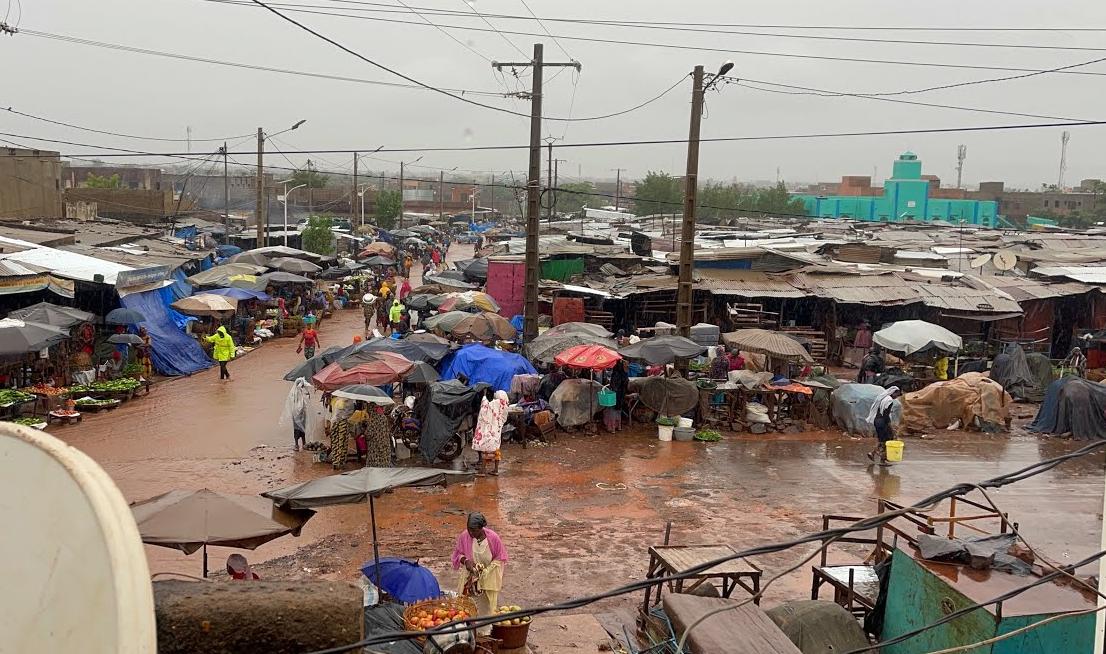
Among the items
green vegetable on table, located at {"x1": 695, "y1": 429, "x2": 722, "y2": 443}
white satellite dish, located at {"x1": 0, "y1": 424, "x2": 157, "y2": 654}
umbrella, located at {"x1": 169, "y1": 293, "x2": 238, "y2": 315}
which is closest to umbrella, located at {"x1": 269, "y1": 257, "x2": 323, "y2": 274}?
umbrella, located at {"x1": 169, "y1": 293, "x2": 238, "y2": 315}

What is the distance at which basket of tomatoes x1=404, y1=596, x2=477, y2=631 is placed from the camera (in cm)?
735

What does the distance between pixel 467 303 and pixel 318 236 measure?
20554 mm

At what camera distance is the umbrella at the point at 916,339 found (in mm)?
19062

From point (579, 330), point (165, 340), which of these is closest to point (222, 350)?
point (165, 340)

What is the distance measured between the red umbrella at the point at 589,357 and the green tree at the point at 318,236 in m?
27.7

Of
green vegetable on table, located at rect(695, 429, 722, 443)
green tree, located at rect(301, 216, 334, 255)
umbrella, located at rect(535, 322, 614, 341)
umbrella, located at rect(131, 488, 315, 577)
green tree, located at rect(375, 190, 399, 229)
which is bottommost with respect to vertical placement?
green vegetable on table, located at rect(695, 429, 722, 443)

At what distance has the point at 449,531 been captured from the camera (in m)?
11.3

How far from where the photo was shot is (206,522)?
729 centimetres

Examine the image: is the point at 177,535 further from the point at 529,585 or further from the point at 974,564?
the point at 974,564

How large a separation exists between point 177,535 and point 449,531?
464 cm

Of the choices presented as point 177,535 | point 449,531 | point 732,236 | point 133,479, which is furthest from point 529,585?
point 732,236

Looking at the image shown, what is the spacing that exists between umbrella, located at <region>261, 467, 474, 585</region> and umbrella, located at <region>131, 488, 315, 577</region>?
0.41ft

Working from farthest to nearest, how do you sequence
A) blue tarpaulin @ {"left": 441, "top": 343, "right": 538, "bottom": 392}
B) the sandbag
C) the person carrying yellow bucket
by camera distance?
1. the sandbag
2. blue tarpaulin @ {"left": 441, "top": 343, "right": 538, "bottom": 392}
3. the person carrying yellow bucket

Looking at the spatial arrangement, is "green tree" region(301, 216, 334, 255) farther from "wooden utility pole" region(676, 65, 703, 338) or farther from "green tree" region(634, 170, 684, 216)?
"green tree" region(634, 170, 684, 216)
